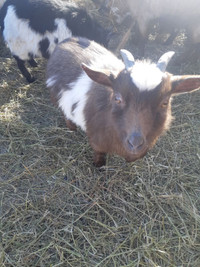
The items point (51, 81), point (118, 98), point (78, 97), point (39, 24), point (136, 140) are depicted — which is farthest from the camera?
point (39, 24)

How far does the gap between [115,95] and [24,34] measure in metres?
2.67

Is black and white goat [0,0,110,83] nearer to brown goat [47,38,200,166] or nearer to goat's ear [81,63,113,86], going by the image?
brown goat [47,38,200,166]

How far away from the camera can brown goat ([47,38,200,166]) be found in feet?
6.95

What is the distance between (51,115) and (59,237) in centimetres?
205

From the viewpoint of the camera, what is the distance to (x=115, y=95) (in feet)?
7.44

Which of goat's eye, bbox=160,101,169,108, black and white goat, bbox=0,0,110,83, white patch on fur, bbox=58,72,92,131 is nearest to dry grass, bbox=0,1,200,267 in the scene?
white patch on fur, bbox=58,72,92,131

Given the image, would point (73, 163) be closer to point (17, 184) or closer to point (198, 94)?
point (17, 184)

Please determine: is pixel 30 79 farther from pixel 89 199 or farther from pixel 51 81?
pixel 89 199

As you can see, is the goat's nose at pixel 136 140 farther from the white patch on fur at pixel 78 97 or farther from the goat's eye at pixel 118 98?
the white patch on fur at pixel 78 97

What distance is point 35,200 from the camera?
120 inches

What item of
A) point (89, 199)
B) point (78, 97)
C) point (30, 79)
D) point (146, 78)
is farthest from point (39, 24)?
point (89, 199)

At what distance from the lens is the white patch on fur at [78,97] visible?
2869 millimetres

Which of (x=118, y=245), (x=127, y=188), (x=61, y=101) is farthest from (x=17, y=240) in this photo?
(x=61, y=101)

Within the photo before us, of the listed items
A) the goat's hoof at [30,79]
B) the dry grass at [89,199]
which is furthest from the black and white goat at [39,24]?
the dry grass at [89,199]
